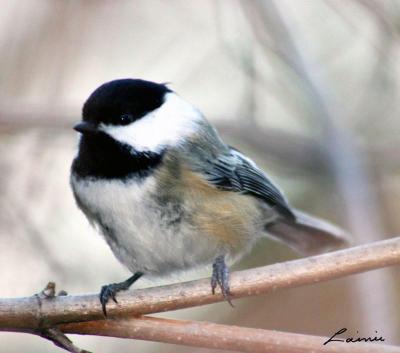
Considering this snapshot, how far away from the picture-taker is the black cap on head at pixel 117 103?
2684mm

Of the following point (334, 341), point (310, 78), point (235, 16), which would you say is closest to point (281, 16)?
point (310, 78)

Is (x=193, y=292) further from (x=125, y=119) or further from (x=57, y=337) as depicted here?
(x=125, y=119)

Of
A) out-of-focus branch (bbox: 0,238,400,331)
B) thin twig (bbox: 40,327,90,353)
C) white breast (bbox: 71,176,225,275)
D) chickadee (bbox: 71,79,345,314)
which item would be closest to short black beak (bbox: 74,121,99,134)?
chickadee (bbox: 71,79,345,314)

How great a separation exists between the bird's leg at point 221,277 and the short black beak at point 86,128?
2.14 ft

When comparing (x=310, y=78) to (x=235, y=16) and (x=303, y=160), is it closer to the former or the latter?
(x=303, y=160)

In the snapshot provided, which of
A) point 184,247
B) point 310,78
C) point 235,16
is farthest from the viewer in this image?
point 235,16

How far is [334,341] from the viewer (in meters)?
1.82

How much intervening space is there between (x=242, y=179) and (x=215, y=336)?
1238 millimetres

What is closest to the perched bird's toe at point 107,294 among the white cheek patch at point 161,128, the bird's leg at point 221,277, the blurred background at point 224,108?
the bird's leg at point 221,277

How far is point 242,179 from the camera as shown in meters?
→ 3.11

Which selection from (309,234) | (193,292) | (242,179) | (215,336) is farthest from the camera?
(309,234)

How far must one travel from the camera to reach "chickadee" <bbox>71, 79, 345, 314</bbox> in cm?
266

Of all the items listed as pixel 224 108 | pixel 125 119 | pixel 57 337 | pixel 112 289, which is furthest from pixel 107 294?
pixel 224 108

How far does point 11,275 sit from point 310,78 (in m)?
1.72
